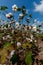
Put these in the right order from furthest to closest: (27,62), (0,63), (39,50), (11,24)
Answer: (11,24) < (39,50) < (0,63) < (27,62)

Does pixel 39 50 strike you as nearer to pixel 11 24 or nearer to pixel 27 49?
pixel 27 49

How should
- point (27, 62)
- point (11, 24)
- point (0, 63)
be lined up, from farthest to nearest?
point (11, 24)
point (0, 63)
point (27, 62)

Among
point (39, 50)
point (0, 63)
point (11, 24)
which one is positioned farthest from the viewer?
point (11, 24)

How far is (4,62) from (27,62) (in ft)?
1.04

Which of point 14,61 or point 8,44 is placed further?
point 8,44

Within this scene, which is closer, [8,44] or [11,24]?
[8,44]

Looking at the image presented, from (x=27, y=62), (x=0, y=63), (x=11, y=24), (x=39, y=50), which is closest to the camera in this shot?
(x=27, y=62)

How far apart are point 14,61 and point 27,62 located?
162 mm

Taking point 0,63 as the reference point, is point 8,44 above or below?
above

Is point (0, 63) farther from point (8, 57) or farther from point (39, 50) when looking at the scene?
point (39, 50)

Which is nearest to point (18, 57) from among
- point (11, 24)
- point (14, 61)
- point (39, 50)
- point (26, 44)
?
point (14, 61)

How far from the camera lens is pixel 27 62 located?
292 cm

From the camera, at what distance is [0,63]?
313cm

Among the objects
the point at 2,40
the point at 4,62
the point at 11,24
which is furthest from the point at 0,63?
the point at 11,24
